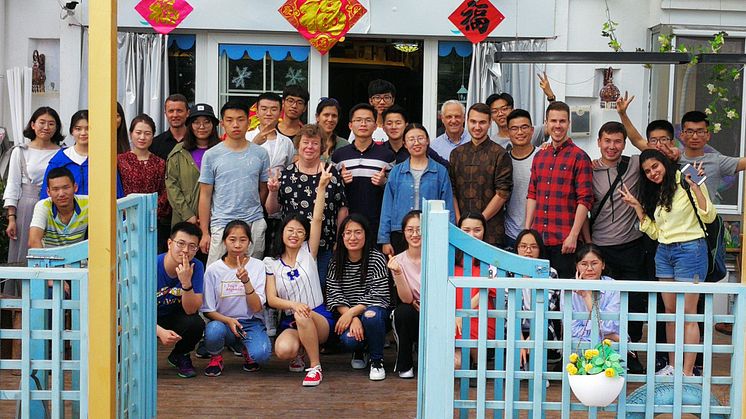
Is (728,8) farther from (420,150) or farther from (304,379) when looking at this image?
(304,379)

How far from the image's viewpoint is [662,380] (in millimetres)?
3676

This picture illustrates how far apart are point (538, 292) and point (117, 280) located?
1569mm

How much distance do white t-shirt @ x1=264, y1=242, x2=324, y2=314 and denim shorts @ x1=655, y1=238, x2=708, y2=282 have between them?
1949mm

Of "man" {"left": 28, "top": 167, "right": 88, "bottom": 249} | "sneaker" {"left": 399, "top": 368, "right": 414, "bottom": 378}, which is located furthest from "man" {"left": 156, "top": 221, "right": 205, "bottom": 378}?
"sneaker" {"left": 399, "top": 368, "right": 414, "bottom": 378}

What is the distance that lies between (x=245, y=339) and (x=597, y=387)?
263 centimetres

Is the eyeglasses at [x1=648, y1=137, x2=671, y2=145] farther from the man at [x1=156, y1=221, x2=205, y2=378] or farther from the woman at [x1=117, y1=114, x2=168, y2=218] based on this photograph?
the woman at [x1=117, y1=114, x2=168, y2=218]

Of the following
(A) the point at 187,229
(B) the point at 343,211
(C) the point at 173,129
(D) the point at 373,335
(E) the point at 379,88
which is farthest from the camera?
(E) the point at 379,88

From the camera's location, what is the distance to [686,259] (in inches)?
215

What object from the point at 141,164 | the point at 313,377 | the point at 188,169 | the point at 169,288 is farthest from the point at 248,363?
the point at 141,164

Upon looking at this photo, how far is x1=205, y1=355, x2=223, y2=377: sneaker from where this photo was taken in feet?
18.4

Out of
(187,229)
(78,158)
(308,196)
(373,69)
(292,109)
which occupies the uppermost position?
(373,69)

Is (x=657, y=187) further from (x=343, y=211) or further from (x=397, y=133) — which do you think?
(x=343, y=211)

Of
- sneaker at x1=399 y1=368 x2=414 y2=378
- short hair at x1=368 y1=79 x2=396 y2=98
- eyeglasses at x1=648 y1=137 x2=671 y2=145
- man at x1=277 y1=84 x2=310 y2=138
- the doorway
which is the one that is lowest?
sneaker at x1=399 y1=368 x2=414 y2=378

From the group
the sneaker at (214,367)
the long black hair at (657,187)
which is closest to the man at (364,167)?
the sneaker at (214,367)
